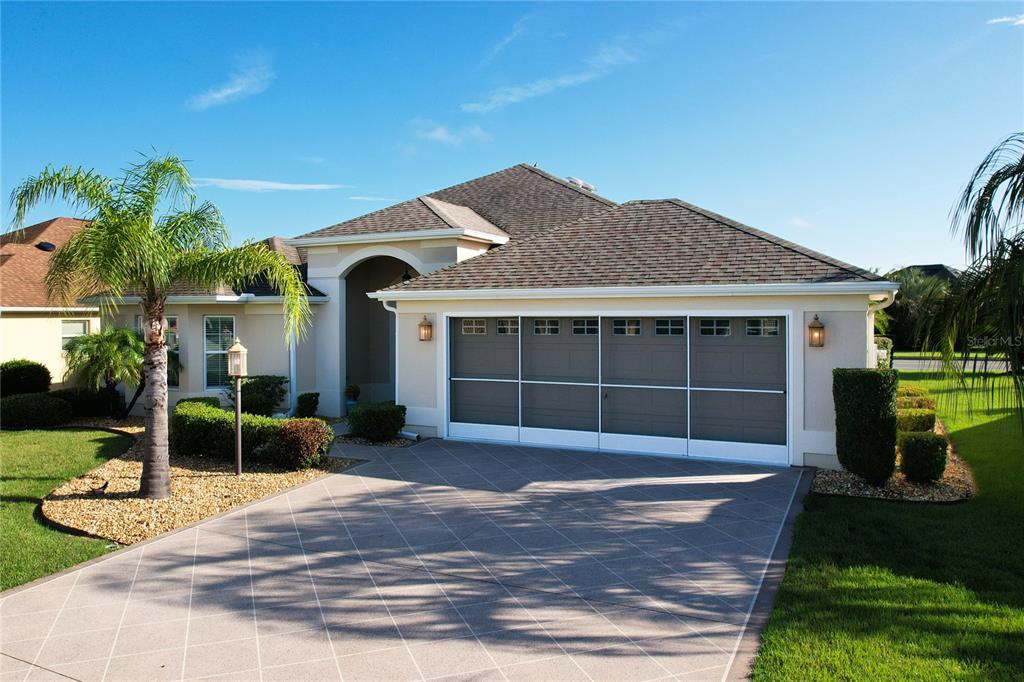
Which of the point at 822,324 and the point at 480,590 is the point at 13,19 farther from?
the point at 822,324

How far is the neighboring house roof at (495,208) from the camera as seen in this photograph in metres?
16.8

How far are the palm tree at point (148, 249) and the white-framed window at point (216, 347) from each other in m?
6.20

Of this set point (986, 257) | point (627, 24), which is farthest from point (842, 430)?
point (627, 24)

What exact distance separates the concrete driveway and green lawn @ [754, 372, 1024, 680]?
45cm

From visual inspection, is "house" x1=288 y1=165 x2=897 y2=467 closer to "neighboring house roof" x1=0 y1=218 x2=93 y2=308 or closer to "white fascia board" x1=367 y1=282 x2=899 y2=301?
"white fascia board" x1=367 y1=282 x2=899 y2=301

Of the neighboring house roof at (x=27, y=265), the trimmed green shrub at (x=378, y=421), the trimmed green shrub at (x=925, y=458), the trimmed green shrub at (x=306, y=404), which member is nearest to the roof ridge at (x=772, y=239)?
the trimmed green shrub at (x=925, y=458)

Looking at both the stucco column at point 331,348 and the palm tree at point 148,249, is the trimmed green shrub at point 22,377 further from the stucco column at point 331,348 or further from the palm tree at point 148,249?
the palm tree at point 148,249

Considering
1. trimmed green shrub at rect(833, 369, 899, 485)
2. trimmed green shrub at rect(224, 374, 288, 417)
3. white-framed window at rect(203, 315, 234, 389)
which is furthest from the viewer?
white-framed window at rect(203, 315, 234, 389)

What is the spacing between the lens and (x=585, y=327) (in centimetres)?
1290

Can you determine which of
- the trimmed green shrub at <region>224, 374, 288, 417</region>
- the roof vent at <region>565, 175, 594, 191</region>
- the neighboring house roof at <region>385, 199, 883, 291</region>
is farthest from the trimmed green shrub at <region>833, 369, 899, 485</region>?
the roof vent at <region>565, 175, 594, 191</region>

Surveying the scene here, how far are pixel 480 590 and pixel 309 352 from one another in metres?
12.0

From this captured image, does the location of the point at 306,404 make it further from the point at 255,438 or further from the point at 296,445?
the point at 296,445

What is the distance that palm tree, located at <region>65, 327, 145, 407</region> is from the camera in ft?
49.1

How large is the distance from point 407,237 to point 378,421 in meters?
4.91
